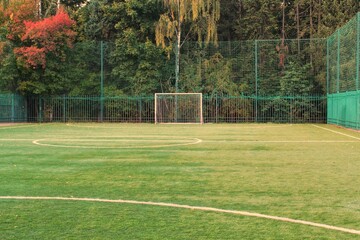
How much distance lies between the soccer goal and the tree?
4.44 feet

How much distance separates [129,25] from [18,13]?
7.49 m

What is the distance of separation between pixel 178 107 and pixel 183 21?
253 inches

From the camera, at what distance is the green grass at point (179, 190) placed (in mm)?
5125

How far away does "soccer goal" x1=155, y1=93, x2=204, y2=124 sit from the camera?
3194cm

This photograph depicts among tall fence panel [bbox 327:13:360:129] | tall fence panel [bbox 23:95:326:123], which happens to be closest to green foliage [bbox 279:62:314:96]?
tall fence panel [bbox 23:95:326:123]

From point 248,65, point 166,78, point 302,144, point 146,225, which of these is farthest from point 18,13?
point 146,225

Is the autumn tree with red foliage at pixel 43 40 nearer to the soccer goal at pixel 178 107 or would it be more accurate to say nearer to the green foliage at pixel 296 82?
the soccer goal at pixel 178 107

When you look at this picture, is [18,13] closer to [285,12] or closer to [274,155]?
[285,12]

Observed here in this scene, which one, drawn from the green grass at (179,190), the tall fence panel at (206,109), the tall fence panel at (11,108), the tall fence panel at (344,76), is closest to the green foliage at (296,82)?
the tall fence panel at (206,109)

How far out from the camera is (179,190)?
7.33 meters

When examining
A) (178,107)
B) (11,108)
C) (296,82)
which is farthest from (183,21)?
(11,108)

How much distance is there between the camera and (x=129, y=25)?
116 ft

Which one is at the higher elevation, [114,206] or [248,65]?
[248,65]

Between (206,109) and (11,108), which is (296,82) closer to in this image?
(206,109)
